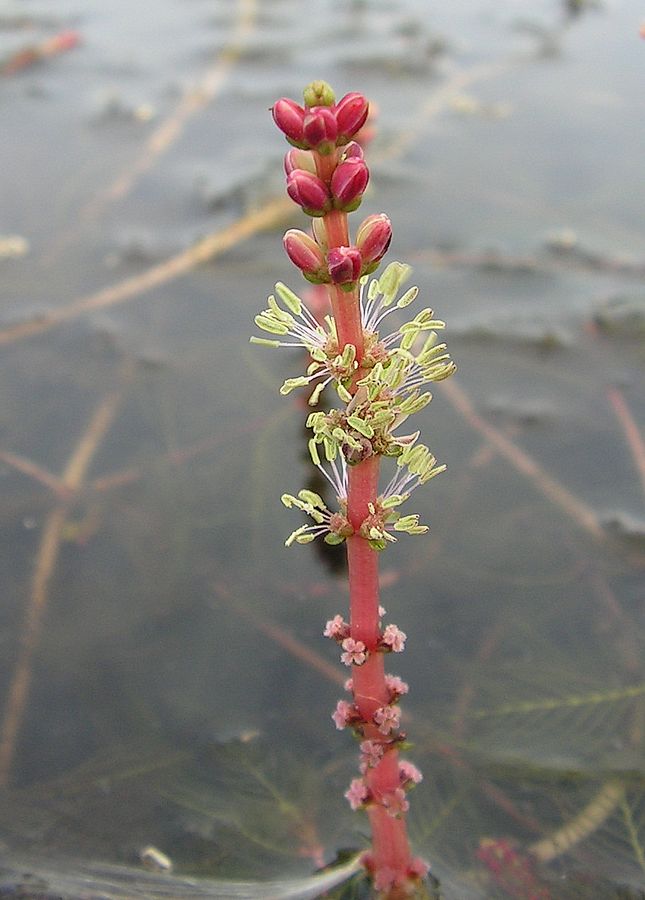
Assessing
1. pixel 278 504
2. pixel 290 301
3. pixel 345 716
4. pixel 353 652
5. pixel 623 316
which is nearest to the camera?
pixel 290 301

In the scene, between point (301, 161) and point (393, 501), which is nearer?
point (301, 161)

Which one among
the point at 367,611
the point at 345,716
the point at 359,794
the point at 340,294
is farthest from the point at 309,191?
the point at 359,794

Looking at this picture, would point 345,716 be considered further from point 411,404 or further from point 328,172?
point 328,172

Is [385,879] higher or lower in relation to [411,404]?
lower

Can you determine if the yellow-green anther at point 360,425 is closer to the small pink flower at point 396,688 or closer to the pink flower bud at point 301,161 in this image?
the pink flower bud at point 301,161

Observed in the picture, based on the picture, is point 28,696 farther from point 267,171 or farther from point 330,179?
point 267,171

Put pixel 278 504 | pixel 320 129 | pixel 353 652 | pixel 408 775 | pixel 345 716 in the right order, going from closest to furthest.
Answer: pixel 320 129, pixel 353 652, pixel 345 716, pixel 408 775, pixel 278 504

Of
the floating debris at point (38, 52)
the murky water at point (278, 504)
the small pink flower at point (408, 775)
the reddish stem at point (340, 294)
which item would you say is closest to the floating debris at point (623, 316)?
the murky water at point (278, 504)

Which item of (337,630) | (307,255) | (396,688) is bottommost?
(396,688)
